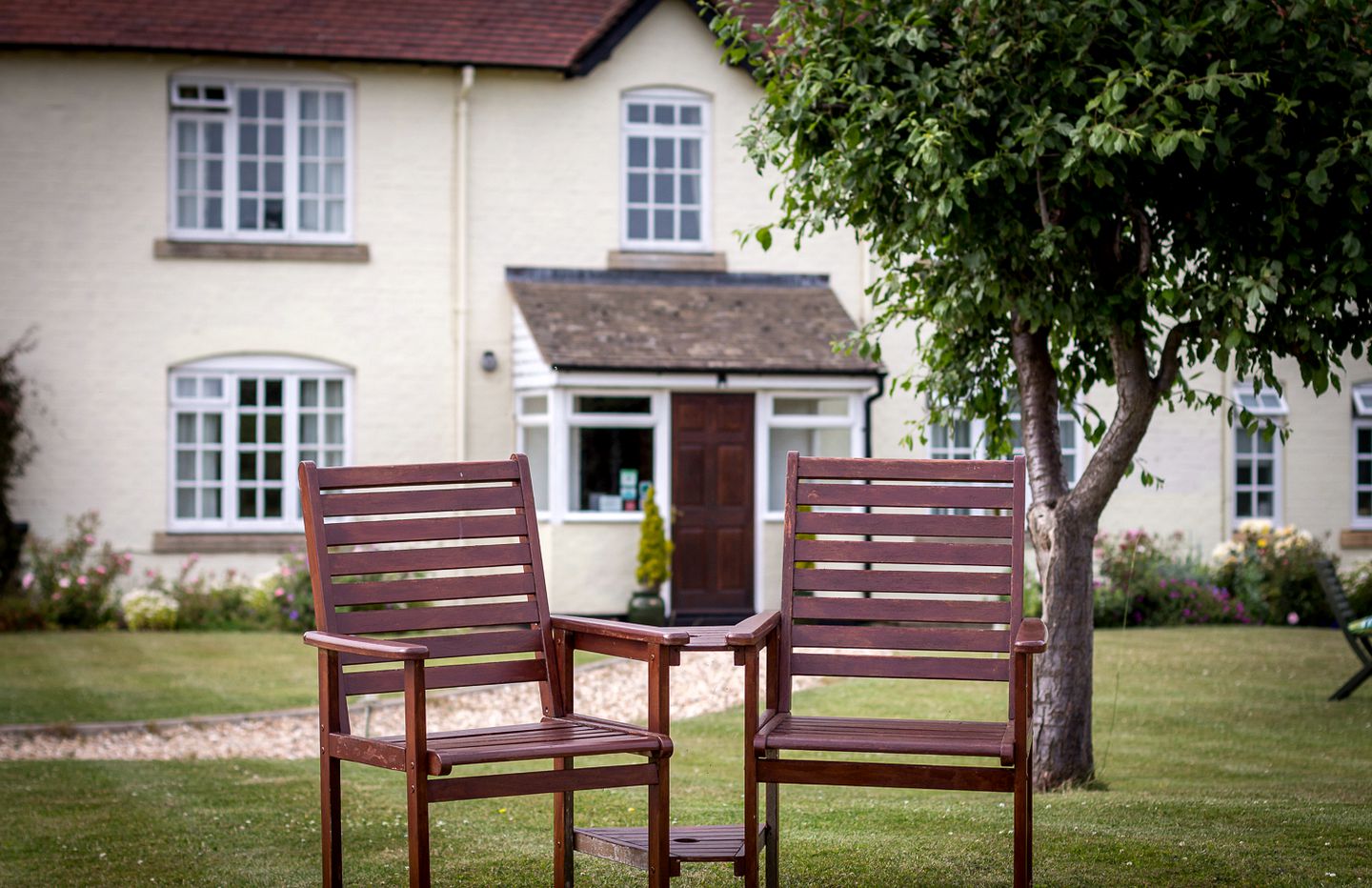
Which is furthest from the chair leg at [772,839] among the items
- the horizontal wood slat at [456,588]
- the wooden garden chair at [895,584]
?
the horizontal wood slat at [456,588]

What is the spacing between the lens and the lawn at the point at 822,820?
522 centimetres

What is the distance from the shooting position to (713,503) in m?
14.9

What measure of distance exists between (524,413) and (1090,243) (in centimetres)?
909

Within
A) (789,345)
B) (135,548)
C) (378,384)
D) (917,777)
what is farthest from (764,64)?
(135,548)

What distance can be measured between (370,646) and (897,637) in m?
1.72

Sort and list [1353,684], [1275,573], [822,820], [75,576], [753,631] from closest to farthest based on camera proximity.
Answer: [753,631] → [822,820] → [1353,684] → [75,576] → [1275,573]

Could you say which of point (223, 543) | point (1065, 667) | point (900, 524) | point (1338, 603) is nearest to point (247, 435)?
point (223, 543)

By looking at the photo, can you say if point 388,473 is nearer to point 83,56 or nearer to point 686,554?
point 686,554

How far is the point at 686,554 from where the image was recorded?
14.8 meters

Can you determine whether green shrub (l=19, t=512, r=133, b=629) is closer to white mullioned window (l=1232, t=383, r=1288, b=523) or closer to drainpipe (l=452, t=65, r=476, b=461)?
drainpipe (l=452, t=65, r=476, b=461)

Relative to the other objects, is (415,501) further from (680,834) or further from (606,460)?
(606,460)

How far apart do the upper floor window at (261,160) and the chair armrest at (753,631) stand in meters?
11.4

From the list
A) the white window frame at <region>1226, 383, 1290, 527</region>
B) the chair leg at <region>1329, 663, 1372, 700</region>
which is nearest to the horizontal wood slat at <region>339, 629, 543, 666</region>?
the chair leg at <region>1329, 663, 1372, 700</region>

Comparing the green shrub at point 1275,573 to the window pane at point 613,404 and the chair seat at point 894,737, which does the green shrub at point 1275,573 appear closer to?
the window pane at point 613,404
